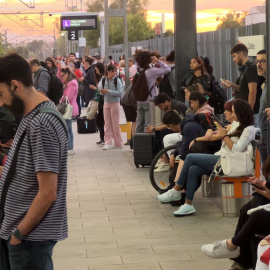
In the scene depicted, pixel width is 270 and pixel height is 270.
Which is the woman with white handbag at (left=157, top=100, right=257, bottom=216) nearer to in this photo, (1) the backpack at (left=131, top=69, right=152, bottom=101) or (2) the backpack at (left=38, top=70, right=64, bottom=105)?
(1) the backpack at (left=131, top=69, right=152, bottom=101)

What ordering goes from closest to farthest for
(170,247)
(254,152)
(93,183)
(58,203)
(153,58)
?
(58,203) → (170,247) → (254,152) → (93,183) → (153,58)

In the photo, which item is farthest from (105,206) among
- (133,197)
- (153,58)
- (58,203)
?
(58,203)

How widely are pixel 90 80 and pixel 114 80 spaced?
360 inches

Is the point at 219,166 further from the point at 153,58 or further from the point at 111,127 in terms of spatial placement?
the point at 111,127

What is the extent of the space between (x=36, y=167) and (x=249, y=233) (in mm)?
2895

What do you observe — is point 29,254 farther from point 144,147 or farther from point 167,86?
point 167,86

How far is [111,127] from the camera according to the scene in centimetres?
1666

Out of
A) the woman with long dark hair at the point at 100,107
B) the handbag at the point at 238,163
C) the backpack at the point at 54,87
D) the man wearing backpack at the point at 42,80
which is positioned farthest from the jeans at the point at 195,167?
the woman with long dark hair at the point at 100,107

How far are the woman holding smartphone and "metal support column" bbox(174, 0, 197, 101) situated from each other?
94.6 inches

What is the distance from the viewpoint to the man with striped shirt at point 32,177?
3.82 meters

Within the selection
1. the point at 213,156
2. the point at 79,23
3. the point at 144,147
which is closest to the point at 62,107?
the point at 144,147

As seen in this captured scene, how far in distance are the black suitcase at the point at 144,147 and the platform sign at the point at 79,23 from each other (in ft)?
113

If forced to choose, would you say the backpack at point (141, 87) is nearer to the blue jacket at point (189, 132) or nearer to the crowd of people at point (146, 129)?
the crowd of people at point (146, 129)

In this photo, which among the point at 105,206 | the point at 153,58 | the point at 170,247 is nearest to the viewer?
the point at 170,247
